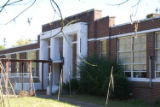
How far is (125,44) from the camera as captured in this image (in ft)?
63.8

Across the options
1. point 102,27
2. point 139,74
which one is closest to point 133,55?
point 139,74

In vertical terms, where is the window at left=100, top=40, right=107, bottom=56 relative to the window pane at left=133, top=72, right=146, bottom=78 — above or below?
above

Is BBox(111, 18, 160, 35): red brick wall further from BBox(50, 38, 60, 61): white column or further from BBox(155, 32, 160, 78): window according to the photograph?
BBox(50, 38, 60, 61): white column

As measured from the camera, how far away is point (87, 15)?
74.2ft

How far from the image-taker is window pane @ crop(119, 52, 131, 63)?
19.2m

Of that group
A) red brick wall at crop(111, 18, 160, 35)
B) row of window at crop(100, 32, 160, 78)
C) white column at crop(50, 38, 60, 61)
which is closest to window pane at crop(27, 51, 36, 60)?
white column at crop(50, 38, 60, 61)

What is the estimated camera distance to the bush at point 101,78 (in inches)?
695

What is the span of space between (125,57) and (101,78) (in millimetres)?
2202

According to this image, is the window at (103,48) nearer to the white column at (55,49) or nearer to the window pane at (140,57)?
the window pane at (140,57)

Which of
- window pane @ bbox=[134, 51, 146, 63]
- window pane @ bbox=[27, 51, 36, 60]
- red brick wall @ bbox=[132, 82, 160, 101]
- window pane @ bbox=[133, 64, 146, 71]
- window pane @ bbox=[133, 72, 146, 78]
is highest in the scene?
window pane @ bbox=[27, 51, 36, 60]

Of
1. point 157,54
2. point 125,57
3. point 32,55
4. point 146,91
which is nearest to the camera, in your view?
point 157,54

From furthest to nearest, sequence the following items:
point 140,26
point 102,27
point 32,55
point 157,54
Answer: point 32,55, point 102,27, point 140,26, point 157,54

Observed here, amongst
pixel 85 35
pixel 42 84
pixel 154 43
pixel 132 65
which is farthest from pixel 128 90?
pixel 42 84

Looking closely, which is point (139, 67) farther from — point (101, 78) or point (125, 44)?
point (101, 78)
